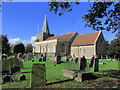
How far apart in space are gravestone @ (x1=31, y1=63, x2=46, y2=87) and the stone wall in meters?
26.8

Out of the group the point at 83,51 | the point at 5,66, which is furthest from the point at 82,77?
the point at 83,51

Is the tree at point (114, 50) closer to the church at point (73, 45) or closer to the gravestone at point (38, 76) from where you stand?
the church at point (73, 45)

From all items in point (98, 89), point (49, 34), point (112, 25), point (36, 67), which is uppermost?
point (49, 34)

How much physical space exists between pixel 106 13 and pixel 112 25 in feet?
3.17

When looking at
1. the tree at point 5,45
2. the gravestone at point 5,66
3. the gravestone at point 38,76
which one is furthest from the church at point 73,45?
the gravestone at point 38,76

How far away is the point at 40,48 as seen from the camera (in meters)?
50.7

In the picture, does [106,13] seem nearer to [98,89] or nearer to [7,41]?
[98,89]

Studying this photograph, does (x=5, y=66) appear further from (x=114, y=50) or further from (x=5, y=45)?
(x=5, y=45)

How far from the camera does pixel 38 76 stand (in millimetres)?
4859

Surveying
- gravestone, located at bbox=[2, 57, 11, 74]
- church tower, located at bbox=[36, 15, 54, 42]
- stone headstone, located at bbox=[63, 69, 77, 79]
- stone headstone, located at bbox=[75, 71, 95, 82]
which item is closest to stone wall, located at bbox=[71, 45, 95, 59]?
church tower, located at bbox=[36, 15, 54, 42]

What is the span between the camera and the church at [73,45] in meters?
30.6

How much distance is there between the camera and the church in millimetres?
30616

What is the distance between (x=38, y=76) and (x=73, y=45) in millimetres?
32774

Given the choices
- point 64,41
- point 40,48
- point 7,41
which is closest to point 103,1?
point 64,41
